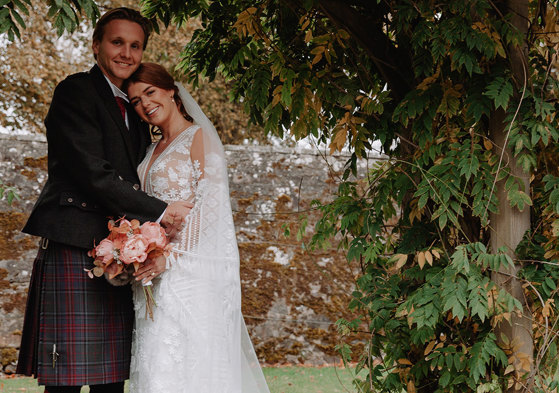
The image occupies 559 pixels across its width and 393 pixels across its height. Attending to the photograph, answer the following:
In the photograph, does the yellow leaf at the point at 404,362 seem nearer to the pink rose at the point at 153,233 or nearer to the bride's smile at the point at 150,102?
the pink rose at the point at 153,233

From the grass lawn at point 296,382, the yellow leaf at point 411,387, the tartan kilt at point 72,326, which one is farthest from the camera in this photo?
the grass lawn at point 296,382

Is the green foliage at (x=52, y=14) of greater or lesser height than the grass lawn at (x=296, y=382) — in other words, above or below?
above

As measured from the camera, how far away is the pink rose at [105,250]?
2547 mm

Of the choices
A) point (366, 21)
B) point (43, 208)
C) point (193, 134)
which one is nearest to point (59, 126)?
point (43, 208)

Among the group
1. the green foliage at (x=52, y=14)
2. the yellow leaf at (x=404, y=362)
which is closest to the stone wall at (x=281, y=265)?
the yellow leaf at (x=404, y=362)

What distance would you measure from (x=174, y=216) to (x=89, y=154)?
1.54 feet

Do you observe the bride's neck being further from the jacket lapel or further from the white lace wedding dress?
the jacket lapel

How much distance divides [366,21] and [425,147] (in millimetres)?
727

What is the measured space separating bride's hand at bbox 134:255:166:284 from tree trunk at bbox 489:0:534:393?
1.56 m

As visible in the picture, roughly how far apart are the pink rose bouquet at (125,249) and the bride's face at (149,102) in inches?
24.7

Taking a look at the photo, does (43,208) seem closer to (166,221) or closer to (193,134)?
(166,221)

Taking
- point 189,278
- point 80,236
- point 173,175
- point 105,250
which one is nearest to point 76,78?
point 173,175

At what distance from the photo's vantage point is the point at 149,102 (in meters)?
2.97

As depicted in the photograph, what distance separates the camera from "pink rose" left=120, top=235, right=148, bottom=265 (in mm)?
2504
